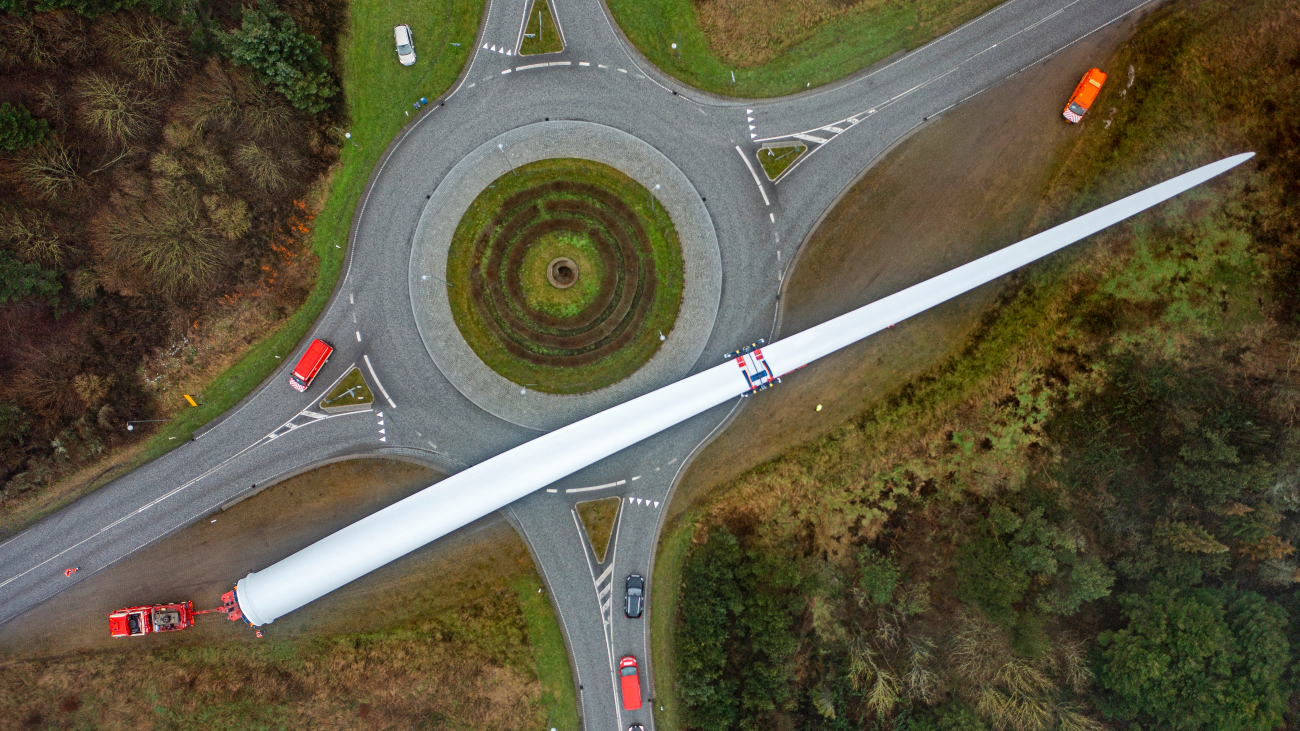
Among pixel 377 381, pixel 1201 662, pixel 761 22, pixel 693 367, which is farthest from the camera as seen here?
pixel 761 22

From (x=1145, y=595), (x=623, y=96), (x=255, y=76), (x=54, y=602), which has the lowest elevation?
(x=1145, y=595)

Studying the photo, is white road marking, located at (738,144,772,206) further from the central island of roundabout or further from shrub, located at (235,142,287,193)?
shrub, located at (235,142,287,193)

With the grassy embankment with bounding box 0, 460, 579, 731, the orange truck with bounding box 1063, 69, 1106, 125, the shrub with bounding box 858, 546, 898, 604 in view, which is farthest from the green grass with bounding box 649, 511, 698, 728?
the orange truck with bounding box 1063, 69, 1106, 125

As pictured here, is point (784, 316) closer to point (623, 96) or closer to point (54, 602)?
point (623, 96)

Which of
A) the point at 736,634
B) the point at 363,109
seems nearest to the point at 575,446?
the point at 736,634

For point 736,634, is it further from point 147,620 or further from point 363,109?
point 363,109

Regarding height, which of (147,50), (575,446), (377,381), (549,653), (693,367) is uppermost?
(147,50)

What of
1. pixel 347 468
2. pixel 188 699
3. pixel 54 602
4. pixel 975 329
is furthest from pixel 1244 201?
pixel 54 602
